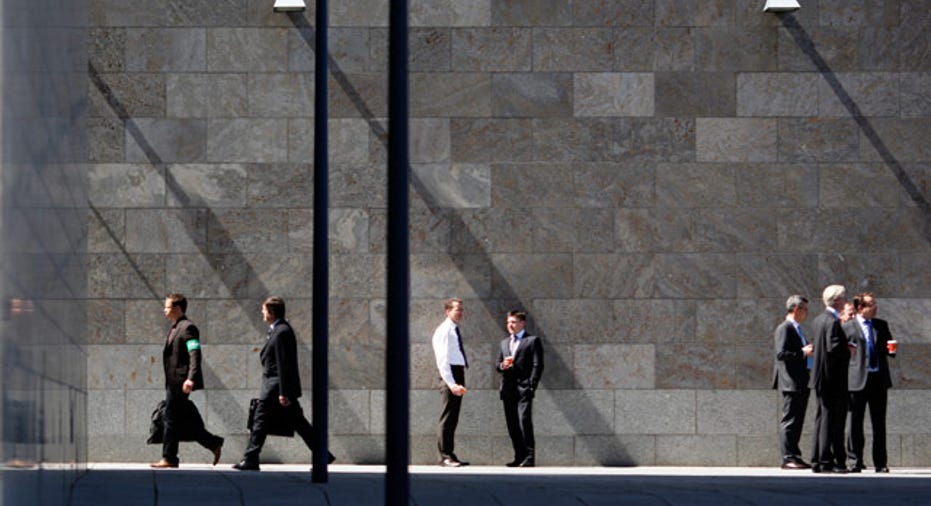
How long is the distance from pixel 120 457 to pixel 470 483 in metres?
6.32

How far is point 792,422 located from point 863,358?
1.03 meters

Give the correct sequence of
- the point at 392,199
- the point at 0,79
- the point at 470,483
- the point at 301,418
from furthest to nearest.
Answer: the point at 301,418 < the point at 470,483 < the point at 392,199 < the point at 0,79

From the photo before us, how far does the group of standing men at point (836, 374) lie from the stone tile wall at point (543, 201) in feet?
4.38

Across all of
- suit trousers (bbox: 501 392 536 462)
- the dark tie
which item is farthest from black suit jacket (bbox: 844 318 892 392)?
suit trousers (bbox: 501 392 536 462)

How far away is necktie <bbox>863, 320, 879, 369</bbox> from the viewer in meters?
17.2

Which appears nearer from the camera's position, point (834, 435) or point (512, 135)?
point (834, 435)

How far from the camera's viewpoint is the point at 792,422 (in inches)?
692

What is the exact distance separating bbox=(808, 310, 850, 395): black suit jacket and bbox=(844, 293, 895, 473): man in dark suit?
20 cm

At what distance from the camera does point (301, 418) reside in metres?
16.5

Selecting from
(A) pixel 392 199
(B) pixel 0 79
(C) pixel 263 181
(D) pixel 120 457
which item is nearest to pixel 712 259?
(C) pixel 263 181

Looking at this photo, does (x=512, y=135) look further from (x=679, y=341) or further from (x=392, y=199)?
(x=392, y=199)

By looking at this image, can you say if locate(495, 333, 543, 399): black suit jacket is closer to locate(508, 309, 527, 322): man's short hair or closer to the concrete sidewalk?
locate(508, 309, 527, 322): man's short hair

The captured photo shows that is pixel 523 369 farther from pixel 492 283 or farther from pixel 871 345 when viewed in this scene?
pixel 871 345

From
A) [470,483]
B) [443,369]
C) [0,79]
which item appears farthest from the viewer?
[443,369]
